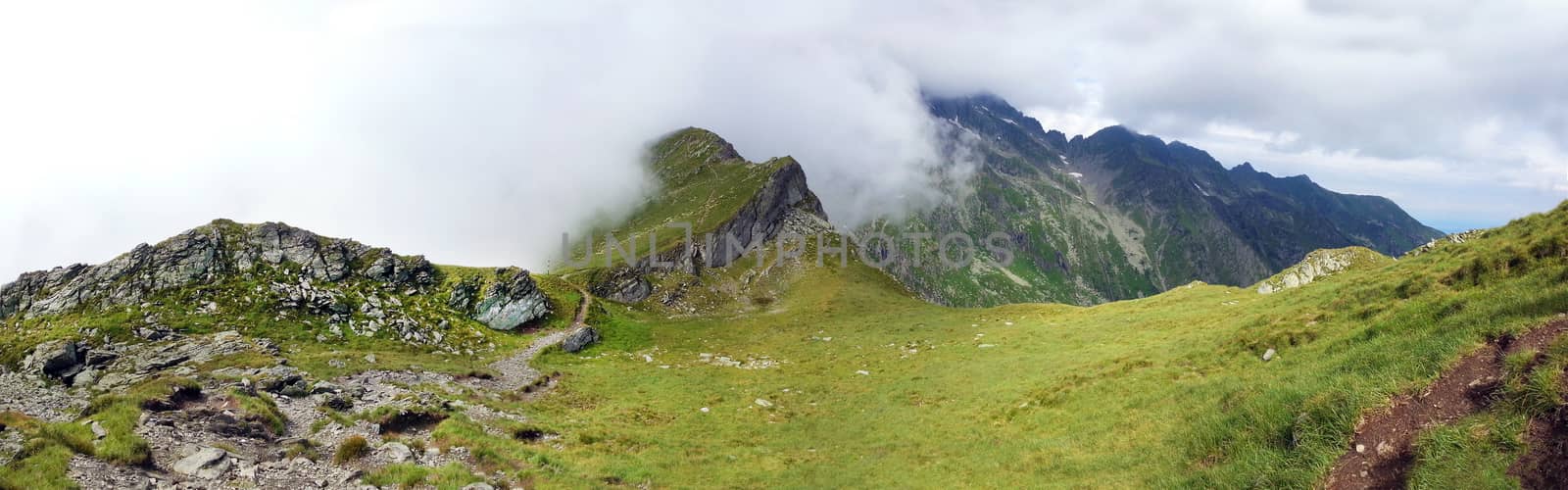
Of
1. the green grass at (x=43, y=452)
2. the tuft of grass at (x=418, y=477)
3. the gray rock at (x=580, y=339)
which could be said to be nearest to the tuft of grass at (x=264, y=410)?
the green grass at (x=43, y=452)

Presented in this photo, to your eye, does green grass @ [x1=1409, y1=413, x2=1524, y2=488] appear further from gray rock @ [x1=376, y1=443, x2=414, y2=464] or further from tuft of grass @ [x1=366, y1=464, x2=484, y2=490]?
gray rock @ [x1=376, y1=443, x2=414, y2=464]

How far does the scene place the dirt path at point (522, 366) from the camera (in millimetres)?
39750

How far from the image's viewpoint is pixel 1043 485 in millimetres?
16781

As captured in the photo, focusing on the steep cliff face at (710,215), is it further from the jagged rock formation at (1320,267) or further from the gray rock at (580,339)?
the jagged rock formation at (1320,267)

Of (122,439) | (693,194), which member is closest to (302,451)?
(122,439)

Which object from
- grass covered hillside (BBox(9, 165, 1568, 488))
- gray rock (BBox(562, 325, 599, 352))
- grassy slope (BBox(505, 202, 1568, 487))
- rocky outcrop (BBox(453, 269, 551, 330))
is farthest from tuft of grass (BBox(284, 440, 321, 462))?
rocky outcrop (BBox(453, 269, 551, 330))

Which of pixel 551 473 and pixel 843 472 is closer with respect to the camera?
pixel 551 473

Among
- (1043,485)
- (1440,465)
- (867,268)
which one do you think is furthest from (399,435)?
(867,268)

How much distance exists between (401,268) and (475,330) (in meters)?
13.5

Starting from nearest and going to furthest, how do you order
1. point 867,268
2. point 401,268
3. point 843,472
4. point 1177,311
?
point 843,472, point 1177,311, point 401,268, point 867,268

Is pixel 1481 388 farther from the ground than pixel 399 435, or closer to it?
farther from the ground

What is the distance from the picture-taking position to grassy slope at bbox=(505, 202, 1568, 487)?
13328 mm

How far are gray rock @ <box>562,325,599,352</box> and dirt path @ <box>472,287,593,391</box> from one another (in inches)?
59.2

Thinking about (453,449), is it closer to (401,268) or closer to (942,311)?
Result: (401,268)
